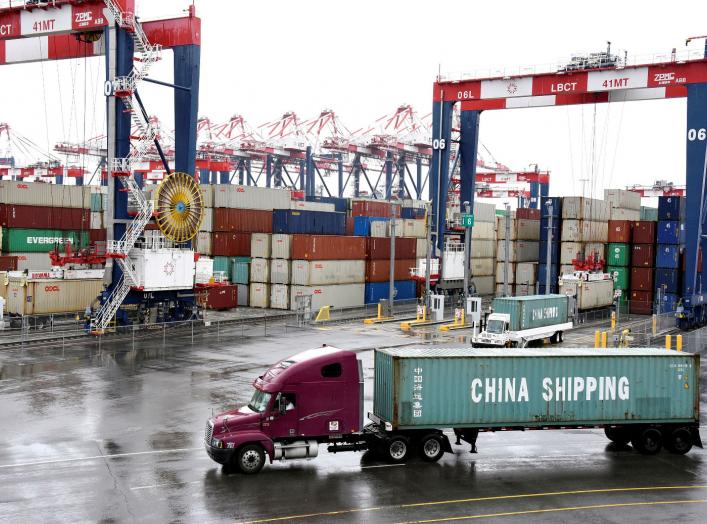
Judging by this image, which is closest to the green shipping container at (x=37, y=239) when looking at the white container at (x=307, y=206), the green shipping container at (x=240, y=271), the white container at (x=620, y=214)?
the green shipping container at (x=240, y=271)

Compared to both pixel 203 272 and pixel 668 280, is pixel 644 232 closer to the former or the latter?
pixel 668 280

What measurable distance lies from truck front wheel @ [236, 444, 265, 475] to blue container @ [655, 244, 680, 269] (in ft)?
166

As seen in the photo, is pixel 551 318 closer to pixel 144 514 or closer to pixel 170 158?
pixel 144 514

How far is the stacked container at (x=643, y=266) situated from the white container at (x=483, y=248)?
1565 cm

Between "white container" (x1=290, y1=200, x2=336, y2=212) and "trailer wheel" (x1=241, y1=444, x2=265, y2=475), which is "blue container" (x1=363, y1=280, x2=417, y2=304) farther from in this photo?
"trailer wheel" (x1=241, y1=444, x2=265, y2=475)

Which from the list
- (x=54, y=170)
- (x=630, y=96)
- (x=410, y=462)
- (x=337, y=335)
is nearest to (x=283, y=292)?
(x=337, y=335)

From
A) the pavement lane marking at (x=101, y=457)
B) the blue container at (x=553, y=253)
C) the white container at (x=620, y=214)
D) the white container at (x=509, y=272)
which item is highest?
the white container at (x=620, y=214)

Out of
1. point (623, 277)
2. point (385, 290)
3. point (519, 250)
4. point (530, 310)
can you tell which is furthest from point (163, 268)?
point (623, 277)

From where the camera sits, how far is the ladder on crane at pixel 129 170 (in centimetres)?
4747

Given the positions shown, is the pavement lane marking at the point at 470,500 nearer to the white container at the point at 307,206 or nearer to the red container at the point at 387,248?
the red container at the point at 387,248

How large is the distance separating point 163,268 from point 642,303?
128ft

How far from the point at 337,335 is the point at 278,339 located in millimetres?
4025

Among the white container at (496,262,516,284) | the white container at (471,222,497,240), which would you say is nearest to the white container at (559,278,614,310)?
the white container at (496,262,516,284)

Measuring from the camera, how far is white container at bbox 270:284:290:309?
2413 inches
